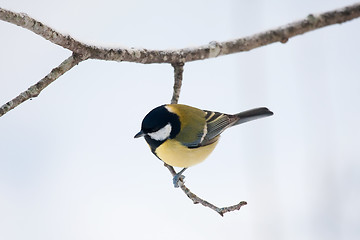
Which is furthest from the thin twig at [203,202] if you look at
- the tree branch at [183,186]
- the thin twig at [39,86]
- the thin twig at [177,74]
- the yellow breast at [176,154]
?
the thin twig at [39,86]

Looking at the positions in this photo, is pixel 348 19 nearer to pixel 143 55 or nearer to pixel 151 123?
pixel 143 55

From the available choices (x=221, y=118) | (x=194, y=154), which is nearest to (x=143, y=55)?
(x=194, y=154)

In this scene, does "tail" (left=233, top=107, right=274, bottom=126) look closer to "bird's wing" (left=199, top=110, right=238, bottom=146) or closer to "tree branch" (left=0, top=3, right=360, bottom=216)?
"bird's wing" (left=199, top=110, right=238, bottom=146)

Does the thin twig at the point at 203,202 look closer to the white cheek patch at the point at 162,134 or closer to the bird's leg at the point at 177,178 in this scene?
the bird's leg at the point at 177,178

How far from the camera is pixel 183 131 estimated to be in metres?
2.04

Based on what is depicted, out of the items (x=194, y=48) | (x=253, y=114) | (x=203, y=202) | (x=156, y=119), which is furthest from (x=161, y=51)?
(x=253, y=114)

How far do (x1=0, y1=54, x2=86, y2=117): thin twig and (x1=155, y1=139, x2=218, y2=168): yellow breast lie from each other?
656 millimetres

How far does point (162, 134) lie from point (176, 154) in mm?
111

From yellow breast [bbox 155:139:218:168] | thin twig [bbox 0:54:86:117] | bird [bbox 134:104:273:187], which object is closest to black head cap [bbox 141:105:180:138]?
bird [bbox 134:104:273:187]

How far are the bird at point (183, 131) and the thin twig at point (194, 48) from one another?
0.89 feet

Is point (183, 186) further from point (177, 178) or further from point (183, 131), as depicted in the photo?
point (183, 131)

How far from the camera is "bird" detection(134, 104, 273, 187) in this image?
1831mm

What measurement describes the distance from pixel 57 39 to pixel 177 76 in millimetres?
633

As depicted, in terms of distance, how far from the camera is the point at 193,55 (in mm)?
1700
